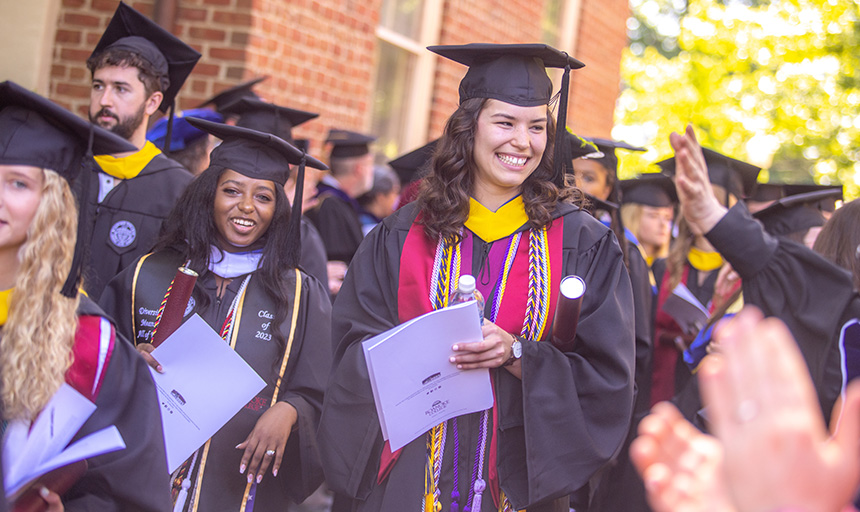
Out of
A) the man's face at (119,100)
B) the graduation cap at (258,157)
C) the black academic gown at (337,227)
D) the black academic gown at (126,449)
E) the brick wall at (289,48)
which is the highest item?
the brick wall at (289,48)

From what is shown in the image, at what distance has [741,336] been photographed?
1.24 meters

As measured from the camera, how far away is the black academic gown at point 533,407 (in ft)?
8.88

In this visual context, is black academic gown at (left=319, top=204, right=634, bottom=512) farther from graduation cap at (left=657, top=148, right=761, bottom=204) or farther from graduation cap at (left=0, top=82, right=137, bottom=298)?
graduation cap at (left=657, top=148, right=761, bottom=204)

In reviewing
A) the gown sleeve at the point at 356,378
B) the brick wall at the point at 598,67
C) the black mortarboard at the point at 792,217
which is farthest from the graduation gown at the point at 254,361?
the brick wall at the point at 598,67

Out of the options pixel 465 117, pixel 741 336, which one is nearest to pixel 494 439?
pixel 465 117

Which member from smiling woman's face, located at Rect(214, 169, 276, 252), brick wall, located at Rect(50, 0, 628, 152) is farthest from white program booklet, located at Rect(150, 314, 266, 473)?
brick wall, located at Rect(50, 0, 628, 152)

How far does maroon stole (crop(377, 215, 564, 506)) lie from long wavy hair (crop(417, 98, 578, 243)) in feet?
0.17

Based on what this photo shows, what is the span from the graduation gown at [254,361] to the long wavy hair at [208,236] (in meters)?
0.03

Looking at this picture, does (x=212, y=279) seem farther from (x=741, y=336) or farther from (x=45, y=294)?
(x=741, y=336)

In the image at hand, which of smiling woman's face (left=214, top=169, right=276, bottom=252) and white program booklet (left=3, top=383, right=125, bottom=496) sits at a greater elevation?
smiling woman's face (left=214, top=169, right=276, bottom=252)

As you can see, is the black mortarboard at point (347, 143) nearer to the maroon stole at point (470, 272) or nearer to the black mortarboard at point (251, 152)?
the black mortarboard at point (251, 152)

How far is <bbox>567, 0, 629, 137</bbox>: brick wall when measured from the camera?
9.50 metres

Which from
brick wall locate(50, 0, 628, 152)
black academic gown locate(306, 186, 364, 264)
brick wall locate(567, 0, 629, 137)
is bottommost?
black academic gown locate(306, 186, 364, 264)

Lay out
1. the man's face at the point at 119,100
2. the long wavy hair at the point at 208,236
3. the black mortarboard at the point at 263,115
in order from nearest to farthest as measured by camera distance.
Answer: the long wavy hair at the point at 208,236, the man's face at the point at 119,100, the black mortarboard at the point at 263,115
